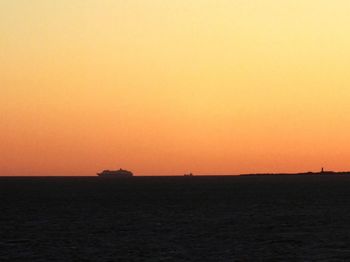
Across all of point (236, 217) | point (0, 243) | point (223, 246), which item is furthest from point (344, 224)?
point (0, 243)

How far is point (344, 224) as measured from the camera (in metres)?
116

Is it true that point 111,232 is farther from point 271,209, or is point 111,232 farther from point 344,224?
point 271,209

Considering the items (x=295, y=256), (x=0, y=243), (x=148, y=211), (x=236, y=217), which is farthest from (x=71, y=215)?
(x=295, y=256)

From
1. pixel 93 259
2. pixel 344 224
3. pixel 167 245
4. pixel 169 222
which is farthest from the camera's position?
pixel 169 222

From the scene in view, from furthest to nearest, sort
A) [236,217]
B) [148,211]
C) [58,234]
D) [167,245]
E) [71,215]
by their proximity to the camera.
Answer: [148,211] → [71,215] → [236,217] → [58,234] → [167,245]

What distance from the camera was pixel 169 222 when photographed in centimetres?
12694

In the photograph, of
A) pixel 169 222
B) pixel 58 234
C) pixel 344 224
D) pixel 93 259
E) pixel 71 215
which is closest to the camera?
pixel 93 259

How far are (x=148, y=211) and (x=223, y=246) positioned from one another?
71.5 meters

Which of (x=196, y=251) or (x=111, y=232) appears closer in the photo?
(x=196, y=251)

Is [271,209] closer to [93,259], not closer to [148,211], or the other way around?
→ [148,211]

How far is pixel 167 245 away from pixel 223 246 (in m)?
7.04

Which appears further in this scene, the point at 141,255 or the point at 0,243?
the point at 0,243

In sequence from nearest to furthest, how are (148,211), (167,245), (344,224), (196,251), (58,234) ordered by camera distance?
(196,251)
(167,245)
(58,234)
(344,224)
(148,211)

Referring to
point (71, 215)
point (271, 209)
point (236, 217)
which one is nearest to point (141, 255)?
point (236, 217)
